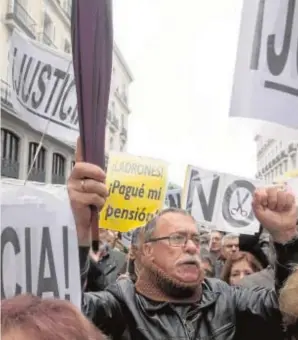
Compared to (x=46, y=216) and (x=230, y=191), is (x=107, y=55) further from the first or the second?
(x=230, y=191)

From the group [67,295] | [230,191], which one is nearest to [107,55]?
[67,295]

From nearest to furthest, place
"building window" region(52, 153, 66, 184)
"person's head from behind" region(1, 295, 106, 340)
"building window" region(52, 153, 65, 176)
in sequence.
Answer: "person's head from behind" region(1, 295, 106, 340) < "building window" region(52, 153, 66, 184) < "building window" region(52, 153, 65, 176)

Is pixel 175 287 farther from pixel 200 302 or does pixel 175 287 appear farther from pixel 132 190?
pixel 132 190

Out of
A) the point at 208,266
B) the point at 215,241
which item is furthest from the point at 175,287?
the point at 215,241

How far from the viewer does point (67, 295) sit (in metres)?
1.72

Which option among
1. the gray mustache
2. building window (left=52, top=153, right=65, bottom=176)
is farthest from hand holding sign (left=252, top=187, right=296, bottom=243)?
building window (left=52, top=153, right=65, bottom=176)

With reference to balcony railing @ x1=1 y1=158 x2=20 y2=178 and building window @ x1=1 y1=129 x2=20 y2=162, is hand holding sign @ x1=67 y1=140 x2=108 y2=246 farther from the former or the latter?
building window @ x1=1 y1=129 x2=20 y2=162

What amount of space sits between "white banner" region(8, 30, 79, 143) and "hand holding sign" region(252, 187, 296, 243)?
1.48 meters

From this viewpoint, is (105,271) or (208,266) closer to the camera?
(105,271)

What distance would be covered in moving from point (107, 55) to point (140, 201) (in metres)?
4.00

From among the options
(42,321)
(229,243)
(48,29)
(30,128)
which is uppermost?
(48,29)

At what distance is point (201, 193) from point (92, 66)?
390cm

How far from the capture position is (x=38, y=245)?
66.7 inches

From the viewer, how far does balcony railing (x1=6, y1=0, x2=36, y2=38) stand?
58.9ft
